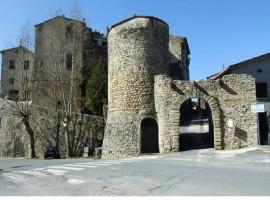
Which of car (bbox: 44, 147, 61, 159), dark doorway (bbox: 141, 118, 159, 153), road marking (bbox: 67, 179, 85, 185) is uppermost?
dark doorway (bbox: 141, 118, 159, 153)

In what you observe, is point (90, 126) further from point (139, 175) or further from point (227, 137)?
point (139, 175)

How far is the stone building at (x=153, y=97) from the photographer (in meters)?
25.2

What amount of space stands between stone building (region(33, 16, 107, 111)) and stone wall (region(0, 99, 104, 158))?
2.80 metres

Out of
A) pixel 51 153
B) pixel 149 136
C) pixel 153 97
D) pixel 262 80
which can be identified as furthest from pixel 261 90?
pixel 51 153

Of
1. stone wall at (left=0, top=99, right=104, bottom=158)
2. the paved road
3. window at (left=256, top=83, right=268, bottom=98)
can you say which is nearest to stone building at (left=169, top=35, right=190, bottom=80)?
stone wall at (left=0, top=99, right=104, bottom=158)

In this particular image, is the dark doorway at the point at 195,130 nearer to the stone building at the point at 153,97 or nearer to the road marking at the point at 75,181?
the stone building at the point at 153,97

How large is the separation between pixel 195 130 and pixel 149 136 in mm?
9528

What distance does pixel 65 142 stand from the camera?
34.8 metres

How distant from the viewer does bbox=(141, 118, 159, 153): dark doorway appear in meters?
29.3

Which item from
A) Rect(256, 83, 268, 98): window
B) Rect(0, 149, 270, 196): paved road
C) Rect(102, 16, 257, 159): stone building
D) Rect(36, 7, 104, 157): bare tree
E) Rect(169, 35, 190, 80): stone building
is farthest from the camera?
Rect(169, 35, 190, 80): stone building

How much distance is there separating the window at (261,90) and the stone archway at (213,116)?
14.5ft

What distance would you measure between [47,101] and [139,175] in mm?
30445

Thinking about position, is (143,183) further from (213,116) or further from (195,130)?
(195,130)

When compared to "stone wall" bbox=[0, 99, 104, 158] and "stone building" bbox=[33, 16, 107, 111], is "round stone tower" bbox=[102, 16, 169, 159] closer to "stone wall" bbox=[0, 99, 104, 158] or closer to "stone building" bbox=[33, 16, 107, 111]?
"stone wall" bbox=[0, 99, 104, 158]
